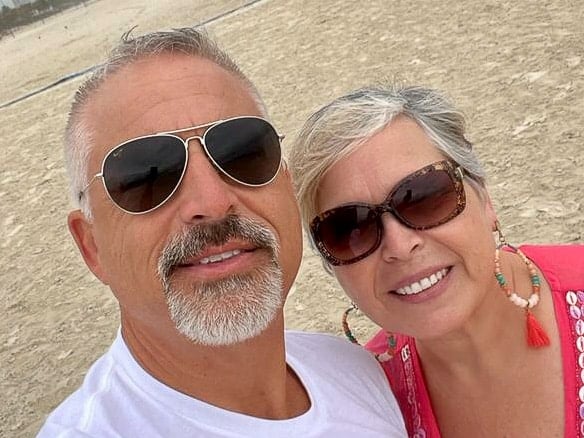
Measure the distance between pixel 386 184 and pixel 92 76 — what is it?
0.80 meters

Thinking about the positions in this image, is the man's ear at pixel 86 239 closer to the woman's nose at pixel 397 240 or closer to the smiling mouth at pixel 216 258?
the smiling mouth at pixel 216 258

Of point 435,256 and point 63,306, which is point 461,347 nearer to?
point 435,256

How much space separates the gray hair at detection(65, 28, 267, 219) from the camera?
1.78 m

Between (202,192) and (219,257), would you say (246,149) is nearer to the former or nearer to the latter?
(202,192)

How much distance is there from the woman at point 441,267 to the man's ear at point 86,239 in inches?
23.4

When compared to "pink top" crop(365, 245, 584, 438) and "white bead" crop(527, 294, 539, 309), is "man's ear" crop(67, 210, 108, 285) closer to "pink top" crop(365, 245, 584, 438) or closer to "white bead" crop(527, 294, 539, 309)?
"pink top" crop(365, 245, 584, 438)

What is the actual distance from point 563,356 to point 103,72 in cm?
142

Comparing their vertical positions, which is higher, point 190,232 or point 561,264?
point 190,232

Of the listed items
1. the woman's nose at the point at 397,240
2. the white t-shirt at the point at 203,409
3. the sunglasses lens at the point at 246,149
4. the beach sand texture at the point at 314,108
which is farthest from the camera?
the beach sand texture at the point at 314,108

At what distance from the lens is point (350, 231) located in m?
1.98

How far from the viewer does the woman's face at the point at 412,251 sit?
196cm

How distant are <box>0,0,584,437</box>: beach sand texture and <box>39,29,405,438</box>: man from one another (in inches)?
80.7

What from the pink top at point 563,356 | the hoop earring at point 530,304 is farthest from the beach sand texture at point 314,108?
the hoop earring at point 530,304

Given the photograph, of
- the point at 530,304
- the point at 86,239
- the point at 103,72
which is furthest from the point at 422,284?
the point at 103,72
